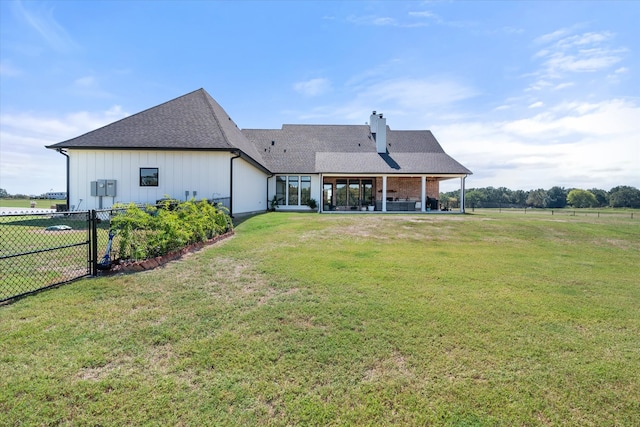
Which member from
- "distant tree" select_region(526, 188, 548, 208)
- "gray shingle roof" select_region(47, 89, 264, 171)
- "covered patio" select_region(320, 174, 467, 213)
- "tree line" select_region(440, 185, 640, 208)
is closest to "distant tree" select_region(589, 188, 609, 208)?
"tree line" select_region(440, 185, 640, 208)

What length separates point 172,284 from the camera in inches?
185

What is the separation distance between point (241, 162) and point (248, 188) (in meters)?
1.89

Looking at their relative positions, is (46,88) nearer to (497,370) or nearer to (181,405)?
(181,405)

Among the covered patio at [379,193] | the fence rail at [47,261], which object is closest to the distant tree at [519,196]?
the covered patio at [379,193]

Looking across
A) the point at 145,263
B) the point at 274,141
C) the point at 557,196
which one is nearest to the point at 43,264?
the point at 145,263

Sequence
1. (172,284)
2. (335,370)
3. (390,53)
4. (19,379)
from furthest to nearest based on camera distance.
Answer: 1. (390,53)
2. (172,284)
3. (335,370)
4. (19,379)

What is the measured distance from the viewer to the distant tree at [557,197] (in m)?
75.9

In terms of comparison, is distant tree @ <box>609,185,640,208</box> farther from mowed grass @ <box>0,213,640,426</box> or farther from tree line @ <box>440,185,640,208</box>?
mowed grass @ <box>0,213,640,426</box>

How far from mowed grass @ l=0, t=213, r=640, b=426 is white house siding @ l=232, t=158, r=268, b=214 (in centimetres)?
903

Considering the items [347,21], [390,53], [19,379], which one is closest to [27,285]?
[19,379]

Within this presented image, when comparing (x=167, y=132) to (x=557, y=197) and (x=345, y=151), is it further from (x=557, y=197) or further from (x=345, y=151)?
(x=557, y=197)

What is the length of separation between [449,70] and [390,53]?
A: 108 inches

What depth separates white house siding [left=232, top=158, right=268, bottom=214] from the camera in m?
14.2

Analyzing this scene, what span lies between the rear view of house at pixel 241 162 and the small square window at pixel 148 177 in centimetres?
4
